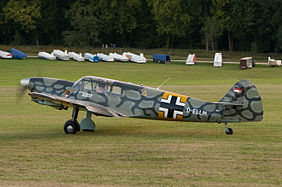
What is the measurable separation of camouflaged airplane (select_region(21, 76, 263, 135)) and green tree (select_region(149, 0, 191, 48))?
232ft

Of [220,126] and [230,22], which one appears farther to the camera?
[230,22]

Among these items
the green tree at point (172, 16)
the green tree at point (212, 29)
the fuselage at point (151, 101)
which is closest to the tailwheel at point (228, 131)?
the fuselage at point (151, 101)

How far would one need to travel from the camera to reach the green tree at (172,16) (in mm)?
88312

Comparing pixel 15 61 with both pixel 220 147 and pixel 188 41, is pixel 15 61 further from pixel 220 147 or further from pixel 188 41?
pixel 220 147

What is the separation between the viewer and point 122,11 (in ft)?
312

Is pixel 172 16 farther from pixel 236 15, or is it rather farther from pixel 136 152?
pixel 136 152

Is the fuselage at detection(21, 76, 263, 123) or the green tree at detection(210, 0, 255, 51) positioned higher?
the green tree at detection(210, 0, 255, 51)

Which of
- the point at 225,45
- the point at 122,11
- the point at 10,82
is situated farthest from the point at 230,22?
the point at 10,82

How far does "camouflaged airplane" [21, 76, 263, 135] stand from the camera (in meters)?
16.6

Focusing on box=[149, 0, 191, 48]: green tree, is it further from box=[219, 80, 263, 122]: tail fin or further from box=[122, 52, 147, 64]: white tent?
box=[219, 80, 263, 122]: tail fin

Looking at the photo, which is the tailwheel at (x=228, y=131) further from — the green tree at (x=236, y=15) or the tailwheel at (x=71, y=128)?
the green tree at (x=236, y=15)

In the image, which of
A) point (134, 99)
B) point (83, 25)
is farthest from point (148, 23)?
point (134, 99)

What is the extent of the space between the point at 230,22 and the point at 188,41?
13.9 meters

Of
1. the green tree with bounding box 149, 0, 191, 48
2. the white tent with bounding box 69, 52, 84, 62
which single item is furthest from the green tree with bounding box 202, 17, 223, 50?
the white tent with bounding box 69, 52, 84, 62
